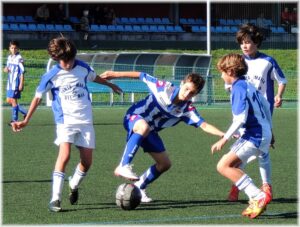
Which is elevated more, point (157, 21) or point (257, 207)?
point (257, 207)

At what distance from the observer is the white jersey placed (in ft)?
27.7

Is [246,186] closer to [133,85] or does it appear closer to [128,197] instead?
[128,197]

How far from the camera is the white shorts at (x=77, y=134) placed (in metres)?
8.45

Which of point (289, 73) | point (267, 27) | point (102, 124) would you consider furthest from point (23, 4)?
point (102, 124)

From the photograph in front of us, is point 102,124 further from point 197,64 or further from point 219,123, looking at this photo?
point 197,64

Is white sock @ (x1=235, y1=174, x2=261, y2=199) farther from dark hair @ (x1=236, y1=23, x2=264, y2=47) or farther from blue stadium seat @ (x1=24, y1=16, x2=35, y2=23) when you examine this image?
blue stadium seat @ (x1=24, y1=16, x2=35, y2=23)

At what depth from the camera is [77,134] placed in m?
8.53

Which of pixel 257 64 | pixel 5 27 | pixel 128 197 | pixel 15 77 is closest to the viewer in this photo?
pixel 128 197

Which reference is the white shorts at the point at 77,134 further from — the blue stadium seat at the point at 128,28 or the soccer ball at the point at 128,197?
the blue stadium seat at the point at 128,28

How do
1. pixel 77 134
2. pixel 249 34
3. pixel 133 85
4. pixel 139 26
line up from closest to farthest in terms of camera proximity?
pixel 77 134, pixel 249 34, pixel 133 85, pixel 139 26

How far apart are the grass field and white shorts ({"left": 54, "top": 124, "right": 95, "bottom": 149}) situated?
592mm

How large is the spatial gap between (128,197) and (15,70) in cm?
1196

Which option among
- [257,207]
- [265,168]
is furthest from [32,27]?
[257,207]

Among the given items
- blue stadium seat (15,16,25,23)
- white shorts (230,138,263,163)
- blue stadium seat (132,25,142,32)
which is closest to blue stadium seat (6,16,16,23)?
blue stadium seat (15,16,25,23)
